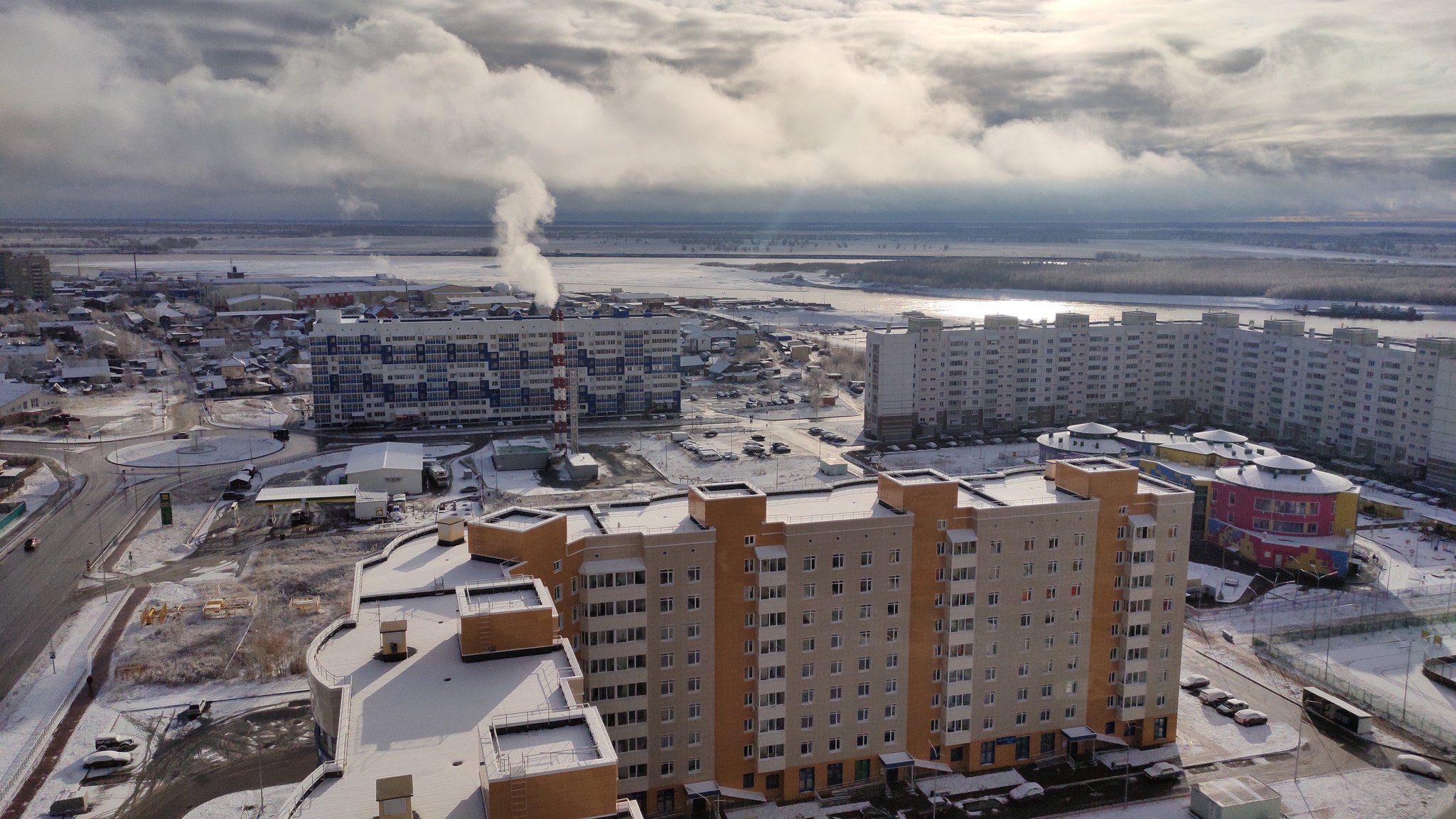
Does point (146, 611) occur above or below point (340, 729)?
below

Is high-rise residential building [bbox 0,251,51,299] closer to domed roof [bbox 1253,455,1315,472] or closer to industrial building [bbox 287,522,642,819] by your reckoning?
industrial building [bbox 287,522,642,819]

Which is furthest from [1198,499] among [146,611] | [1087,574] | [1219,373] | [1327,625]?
[146,611]

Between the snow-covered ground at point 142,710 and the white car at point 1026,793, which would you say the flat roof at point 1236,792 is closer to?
the white car at point 1026,793

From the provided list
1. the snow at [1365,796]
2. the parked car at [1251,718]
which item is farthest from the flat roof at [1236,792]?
the parked car at [1251,718]

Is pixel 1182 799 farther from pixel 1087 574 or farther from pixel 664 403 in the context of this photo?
pixel 664 403

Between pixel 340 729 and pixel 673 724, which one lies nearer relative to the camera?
pixel 340 729
